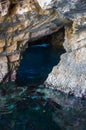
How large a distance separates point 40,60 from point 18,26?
15.4 ft

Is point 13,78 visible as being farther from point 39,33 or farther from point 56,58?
point 56,58

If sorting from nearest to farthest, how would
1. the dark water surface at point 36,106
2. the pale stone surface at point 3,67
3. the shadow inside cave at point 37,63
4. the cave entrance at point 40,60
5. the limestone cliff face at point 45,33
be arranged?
1. the dark water surface at point 36,106
2. the limestone cliff face at point 45,33
3. the pale stone surface at point 3,67
4. the shadow inside cave at point 37,63
5. the cave entrance at point 40,60

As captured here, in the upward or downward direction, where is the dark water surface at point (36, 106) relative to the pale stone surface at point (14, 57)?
downward

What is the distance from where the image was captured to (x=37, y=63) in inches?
690

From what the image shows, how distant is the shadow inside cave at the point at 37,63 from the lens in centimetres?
1532

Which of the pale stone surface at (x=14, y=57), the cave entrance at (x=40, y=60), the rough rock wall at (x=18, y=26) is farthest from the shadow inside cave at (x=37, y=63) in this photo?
the pale stone surface at (x=14, y=57)

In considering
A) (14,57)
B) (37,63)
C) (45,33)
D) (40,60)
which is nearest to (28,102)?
(14,57)

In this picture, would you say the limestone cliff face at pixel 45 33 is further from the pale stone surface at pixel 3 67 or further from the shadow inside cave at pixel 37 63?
the shadow inside cave at pixel 37 63

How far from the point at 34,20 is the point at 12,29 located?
1.00 metres

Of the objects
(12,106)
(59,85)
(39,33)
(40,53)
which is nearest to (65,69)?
(59,85)

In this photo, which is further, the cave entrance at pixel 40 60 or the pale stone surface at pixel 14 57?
the cave entrance at pixel 40 60

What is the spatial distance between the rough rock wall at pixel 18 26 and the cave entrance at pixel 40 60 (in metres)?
1.00

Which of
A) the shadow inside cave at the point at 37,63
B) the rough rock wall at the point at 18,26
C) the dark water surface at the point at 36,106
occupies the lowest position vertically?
the dark water surface at the point at 36,106

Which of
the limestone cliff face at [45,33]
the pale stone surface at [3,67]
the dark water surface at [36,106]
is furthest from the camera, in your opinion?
the pale stone surface at [3,67]
